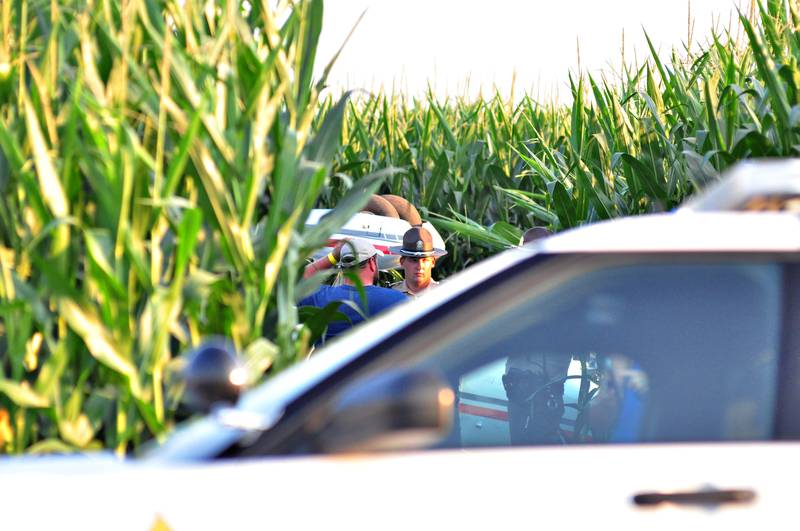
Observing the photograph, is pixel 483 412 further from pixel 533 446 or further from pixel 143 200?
pixel 533 446

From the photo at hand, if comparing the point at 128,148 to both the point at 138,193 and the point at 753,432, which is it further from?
the point at 753,432

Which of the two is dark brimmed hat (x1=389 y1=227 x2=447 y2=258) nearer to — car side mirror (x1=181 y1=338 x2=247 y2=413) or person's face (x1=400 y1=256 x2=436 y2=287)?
person's face (x1=400 y1=256 x2=436 y2=287)

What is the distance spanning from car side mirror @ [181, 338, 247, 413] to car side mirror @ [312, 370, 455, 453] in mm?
325

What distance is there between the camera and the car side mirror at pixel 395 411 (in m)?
1.94

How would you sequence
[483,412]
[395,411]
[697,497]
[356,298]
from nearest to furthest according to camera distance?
[395,411] → [697,497] → [483,412] → [356,298]

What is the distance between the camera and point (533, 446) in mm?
2268

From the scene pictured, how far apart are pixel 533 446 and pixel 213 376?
657mm

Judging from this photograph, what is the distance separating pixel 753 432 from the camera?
233cm

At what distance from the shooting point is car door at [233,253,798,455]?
7.37 feet

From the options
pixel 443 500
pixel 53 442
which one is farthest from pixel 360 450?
pixel 53 442

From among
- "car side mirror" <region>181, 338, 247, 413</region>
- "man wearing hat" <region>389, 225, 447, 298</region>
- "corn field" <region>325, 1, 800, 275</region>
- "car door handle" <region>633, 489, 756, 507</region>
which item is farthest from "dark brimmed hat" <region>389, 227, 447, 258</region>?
"car door handle" <region>633, 489, 756, 507</region>

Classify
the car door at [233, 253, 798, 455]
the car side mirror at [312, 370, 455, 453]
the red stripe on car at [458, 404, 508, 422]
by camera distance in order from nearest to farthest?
1. the car side mirror at [312, 370, 455, 453]
2. the car door at [233, 253, 798, 455]
3. the red stripe on car at [458, 404, 508, 422]

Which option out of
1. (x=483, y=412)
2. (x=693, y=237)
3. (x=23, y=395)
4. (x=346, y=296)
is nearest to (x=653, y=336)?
(x=693, y=237)

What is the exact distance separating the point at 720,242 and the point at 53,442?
78.7 inches
